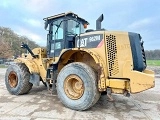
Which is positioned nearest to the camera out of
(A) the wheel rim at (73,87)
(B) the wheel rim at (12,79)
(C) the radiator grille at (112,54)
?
(C) the radiator grille at (112,54)

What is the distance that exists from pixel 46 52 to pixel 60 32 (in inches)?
41.2

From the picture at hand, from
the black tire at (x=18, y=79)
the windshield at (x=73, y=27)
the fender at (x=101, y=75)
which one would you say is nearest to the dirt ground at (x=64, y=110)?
the black tire at (x=18, y=79)

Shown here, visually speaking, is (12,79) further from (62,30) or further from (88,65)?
(88,65)

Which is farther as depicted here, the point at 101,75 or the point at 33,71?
the point at 33,71

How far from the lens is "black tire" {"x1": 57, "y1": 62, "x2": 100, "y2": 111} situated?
443 centimetres

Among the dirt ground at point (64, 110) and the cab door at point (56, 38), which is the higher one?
the cab door at point (56, 38)

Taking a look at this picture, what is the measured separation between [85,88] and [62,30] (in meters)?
2.16

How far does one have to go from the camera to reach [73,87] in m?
5.03

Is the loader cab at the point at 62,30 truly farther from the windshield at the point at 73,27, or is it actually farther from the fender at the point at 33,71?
the fender at the point at 33,71

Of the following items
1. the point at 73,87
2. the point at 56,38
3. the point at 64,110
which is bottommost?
the point at 64,110

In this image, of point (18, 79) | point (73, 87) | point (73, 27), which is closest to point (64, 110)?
point (73, 87)

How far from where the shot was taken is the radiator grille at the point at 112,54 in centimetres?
441

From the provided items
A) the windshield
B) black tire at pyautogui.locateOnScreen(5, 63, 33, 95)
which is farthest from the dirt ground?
the windshield

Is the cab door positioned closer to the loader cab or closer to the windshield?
the loader cab
